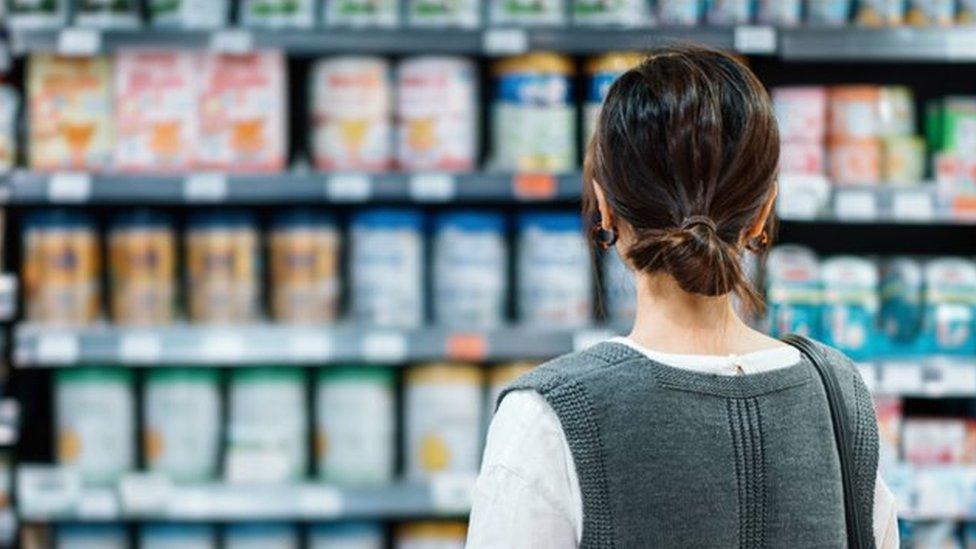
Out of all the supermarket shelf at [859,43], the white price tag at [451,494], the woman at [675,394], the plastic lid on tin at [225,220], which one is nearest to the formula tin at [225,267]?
the plastic lid on tin at [225,220]

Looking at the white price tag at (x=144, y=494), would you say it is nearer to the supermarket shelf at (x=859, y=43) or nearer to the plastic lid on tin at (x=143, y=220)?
the plastic lid on tin at (x=143, y=220)

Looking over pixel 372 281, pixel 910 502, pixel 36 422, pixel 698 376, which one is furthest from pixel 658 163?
pixel 36 422

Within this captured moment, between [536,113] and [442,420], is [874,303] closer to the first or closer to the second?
[536,113]

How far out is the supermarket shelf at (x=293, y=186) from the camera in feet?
9.24

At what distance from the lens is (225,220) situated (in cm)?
291

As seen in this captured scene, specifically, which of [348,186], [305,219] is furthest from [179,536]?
[348,186]

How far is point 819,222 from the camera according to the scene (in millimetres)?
3338

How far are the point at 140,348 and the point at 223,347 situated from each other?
197 millimetres

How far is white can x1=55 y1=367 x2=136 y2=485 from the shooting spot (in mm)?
2910

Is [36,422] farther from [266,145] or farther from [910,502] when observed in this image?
[910,502]

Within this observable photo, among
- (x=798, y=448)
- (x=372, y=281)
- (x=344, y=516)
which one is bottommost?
(x=344, y=516)

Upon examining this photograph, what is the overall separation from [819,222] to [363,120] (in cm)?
132

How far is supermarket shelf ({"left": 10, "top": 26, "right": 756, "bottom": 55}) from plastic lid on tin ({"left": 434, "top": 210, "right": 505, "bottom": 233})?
388 mm

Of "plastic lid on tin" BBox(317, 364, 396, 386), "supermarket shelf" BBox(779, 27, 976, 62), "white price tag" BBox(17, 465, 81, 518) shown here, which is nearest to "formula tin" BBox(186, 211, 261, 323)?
"plastic lid on tin" BBox(317, 364, 396, 386)
